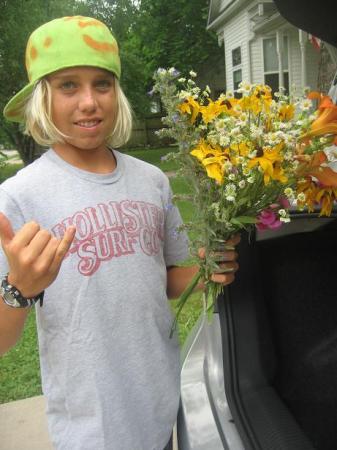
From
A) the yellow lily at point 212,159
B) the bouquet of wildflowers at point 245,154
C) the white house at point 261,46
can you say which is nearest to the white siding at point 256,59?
the white house at point 261,46

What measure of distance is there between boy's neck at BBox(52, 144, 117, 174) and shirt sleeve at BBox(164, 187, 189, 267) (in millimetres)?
216

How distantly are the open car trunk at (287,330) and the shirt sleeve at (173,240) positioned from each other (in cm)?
18

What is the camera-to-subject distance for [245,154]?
3.75ft

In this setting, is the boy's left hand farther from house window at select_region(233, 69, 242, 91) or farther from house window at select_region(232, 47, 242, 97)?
house window at select_region(233, 69, 242, 91)

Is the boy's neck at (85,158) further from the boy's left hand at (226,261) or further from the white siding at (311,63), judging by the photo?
the white siding at (311,63)

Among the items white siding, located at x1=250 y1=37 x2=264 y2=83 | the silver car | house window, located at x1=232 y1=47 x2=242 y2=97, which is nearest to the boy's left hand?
the silver car

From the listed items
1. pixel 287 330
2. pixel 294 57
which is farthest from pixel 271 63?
pixel 287 330

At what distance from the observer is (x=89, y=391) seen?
52.0 inches

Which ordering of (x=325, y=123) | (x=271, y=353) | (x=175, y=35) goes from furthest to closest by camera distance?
(x=175, y=35) < (x=271, y=353) < (x=325, y=123)

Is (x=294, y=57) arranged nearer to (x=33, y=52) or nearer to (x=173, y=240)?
(x=173, y=240)

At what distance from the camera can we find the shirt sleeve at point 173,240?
157 centimetres

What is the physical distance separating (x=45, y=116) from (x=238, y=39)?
15.2 meters

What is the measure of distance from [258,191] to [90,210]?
44 cm

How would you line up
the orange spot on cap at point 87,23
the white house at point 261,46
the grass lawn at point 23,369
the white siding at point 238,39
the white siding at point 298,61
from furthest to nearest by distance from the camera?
the white siding at point 238,39
the white siding at point 298,61
the white house at point 261,46
the grass lawn at point 23,369
the orange spot on cap at point 87,23
